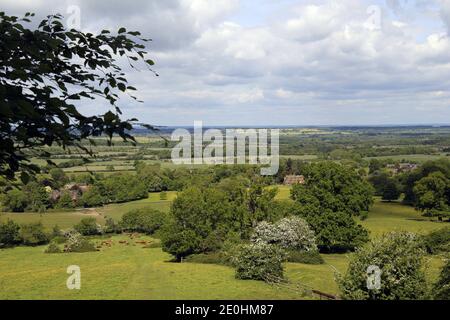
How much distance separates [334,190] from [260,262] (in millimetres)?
15308

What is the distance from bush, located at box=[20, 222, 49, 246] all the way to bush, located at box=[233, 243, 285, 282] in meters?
39.2

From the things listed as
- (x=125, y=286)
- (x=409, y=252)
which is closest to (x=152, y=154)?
(x=125, y=286)

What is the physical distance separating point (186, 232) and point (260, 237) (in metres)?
8.54

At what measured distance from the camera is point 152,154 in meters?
195

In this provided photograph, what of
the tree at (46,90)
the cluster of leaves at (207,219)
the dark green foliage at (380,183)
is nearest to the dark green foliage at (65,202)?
the cluster of leaves at (207,219)

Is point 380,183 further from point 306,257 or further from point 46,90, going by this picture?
point 46,90

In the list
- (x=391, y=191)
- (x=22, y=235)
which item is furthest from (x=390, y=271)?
(x=391, y=191)

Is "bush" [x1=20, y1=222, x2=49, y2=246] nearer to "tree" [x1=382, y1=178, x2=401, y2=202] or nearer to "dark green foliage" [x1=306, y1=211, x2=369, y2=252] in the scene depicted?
"dark green foliage" [x1=306, y1=211, x2=369, y2=252]

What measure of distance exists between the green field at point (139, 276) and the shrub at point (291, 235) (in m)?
2.72

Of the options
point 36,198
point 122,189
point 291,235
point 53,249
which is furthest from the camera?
point 122,189

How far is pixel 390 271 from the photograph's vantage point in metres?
21.6

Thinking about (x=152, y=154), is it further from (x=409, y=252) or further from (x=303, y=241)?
(x=409, y=252)
